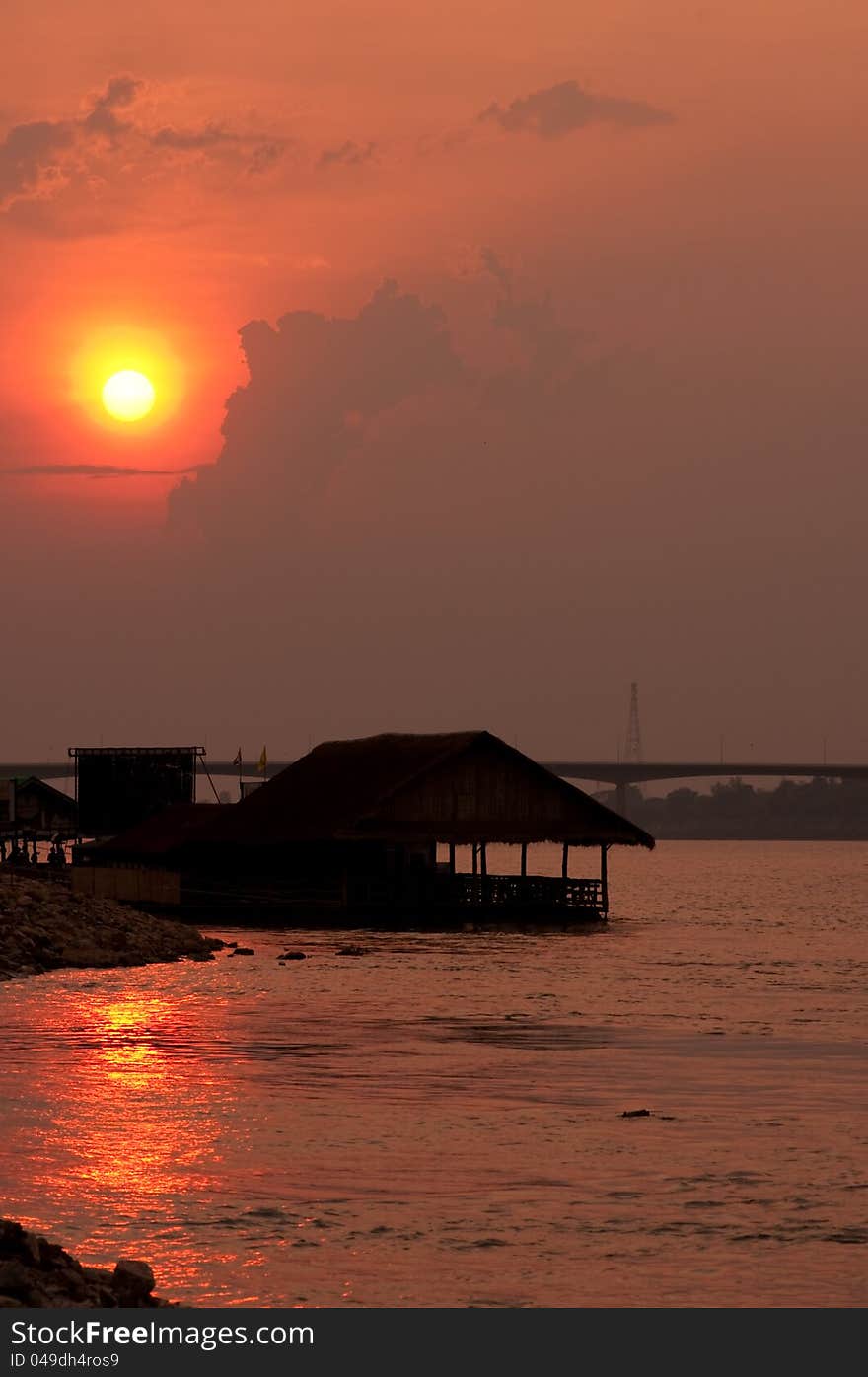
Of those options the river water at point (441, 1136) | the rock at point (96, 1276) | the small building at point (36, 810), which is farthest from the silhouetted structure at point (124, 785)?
the rock at point (96, 1276)

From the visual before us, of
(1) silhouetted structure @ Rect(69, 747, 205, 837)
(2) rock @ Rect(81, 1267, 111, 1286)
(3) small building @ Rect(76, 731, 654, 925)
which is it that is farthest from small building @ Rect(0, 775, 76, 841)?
(2) rock @ Rect(81, 1267, 111, 1286)

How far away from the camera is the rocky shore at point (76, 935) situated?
4856cm

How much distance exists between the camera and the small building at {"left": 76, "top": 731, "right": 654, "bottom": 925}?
6294 centimetres

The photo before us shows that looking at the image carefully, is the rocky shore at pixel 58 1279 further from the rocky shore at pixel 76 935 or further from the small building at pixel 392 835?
the small building at pixel 392 835

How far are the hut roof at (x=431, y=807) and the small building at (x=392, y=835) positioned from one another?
44 millimetres

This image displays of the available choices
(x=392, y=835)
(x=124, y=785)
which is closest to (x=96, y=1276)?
(x=392, y=835)

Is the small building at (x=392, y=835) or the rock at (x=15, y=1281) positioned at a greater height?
the small building at (x=392, y=835)

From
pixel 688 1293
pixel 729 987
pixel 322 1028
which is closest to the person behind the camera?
pixel 688 1293

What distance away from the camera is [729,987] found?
159 ft

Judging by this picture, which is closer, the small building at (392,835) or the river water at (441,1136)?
the river water at (441,1136)

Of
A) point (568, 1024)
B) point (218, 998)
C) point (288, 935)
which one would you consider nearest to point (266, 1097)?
point (568, 1024)

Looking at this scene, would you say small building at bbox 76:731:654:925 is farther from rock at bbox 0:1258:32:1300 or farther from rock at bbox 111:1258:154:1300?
rock at bbox 0:1258:32:1300
